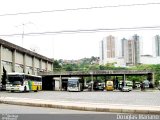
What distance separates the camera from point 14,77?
48.5 metres

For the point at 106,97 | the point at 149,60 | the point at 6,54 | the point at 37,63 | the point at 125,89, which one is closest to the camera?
the point at 106,97

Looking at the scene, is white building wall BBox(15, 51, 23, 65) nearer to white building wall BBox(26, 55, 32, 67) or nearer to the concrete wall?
the concrete wall

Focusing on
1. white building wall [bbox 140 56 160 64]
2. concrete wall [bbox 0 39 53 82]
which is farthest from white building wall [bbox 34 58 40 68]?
white building wall [bbox 140 56 160 64]

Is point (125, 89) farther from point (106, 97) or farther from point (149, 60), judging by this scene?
point (149, 60)

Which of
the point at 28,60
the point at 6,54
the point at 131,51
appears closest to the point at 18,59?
the point at 6,54

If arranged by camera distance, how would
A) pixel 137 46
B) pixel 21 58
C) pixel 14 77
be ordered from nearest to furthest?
pixel 14 77
pixel 21 58
pixel 137 46

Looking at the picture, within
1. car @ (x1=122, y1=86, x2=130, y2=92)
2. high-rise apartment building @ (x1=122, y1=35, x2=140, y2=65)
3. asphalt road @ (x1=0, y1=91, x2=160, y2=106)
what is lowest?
car @ (x1=122, y1=86, x2=130, y2=92)

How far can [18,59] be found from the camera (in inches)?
2534

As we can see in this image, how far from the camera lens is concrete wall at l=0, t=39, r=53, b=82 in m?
56.9

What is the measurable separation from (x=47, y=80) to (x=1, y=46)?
1279 inches

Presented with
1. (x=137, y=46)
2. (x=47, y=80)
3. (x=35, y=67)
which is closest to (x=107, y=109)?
(x=35, y=67)

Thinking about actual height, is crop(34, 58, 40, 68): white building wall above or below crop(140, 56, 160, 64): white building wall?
below

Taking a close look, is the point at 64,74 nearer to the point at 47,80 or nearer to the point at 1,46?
the point at 47,80

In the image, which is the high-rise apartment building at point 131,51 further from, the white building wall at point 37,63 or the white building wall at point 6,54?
the white building wall at point 6,54
